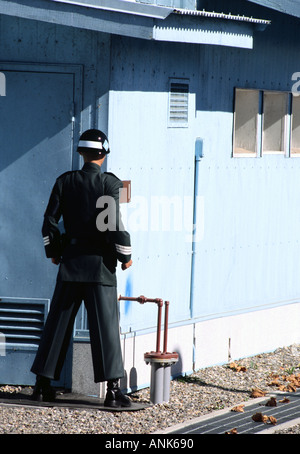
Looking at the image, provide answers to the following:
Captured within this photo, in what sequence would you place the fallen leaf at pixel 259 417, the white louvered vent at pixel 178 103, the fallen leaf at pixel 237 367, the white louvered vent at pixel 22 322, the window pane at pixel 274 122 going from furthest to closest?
the window pane at pixel 274 122, the fallen leaf at pixel 237 367, the white louvered vent at pixel 178 103, the white louvered vent at pixel 22 322, the fallen leaf at pixel 259 417

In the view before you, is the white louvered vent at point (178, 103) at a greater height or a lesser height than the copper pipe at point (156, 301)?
greater

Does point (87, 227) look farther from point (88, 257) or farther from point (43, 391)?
point (43, 391)

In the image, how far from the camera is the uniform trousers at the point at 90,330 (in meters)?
8.81

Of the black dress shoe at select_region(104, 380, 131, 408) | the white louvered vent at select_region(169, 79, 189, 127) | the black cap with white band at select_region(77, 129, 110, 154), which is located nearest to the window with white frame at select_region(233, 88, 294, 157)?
the white louvered vent at select_region(169, 79, 189, 127)

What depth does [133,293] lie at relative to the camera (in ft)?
31.6

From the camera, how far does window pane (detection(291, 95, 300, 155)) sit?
12.2m

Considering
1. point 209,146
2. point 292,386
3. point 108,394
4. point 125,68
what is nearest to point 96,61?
point 125,68

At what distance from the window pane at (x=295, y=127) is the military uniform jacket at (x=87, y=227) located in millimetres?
3911

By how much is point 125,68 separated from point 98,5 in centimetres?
81

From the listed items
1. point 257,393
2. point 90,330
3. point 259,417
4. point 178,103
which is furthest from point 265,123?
point 259,417

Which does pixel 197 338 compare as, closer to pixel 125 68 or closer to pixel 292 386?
pixel 292 386

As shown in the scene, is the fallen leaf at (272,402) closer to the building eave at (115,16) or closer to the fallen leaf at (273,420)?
the fallen leaf at (273,420)

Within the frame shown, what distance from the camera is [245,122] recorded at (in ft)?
37.3

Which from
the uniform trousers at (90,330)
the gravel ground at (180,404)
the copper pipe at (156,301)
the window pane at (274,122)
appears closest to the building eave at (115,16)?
the uniform trousers at (90,330)
